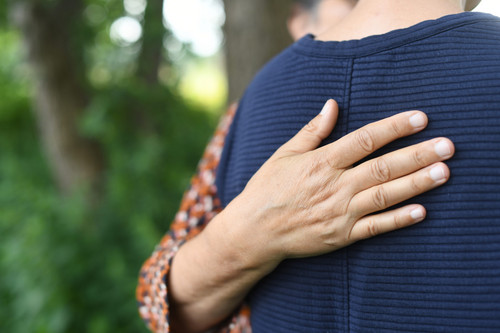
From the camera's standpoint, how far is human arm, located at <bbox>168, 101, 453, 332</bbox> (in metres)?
0.89

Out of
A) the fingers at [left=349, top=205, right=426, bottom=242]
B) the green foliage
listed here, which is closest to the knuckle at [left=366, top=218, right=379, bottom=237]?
the fingers at [left=349, top=205, right=426, bottom=242]

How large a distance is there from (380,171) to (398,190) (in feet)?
0.16

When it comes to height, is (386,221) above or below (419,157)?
below

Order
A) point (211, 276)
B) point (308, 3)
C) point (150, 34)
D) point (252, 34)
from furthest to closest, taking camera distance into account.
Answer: point (150, 34), point (252, 34), point (308, 3), point (211, 276)

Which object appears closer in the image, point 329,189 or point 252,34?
point 329,189

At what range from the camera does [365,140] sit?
35.8 inches

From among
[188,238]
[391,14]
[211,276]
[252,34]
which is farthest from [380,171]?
[252,34]

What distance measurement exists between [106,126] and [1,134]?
573cm

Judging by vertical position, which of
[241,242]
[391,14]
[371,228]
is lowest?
[241,242]

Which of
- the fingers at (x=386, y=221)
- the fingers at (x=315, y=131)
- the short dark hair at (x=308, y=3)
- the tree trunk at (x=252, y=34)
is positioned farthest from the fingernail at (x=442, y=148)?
the tree trunk at (x=252, y=34)

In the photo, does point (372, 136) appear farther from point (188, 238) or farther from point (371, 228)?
point (188, 238)

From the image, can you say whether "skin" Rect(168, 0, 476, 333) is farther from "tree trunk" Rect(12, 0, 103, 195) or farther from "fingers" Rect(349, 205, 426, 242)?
"tree trunk" Rect(12, 0, 103, 195)

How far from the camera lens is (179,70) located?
7.67m

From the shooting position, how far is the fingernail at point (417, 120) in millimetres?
875
